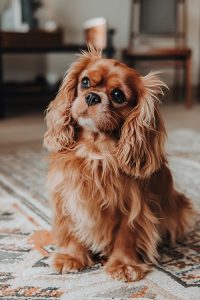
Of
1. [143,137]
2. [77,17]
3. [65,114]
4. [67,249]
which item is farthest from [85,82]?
[77,17]

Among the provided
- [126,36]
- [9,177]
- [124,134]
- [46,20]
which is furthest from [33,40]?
[124,134]

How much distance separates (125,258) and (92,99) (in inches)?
19.1

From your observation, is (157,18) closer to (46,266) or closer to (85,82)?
(85,82)

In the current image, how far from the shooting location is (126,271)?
4.88 ft

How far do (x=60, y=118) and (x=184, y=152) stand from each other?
5.49 feet

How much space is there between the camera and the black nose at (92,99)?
1.41 metres

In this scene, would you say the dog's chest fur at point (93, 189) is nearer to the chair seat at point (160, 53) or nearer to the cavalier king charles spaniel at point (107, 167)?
the cavalier king charles spaniel at point (107, 167)

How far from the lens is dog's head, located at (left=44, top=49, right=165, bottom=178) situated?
1.42 metres

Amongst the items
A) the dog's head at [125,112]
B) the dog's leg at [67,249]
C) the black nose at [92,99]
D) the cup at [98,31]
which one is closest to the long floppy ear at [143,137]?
the dog's head at [125,112]

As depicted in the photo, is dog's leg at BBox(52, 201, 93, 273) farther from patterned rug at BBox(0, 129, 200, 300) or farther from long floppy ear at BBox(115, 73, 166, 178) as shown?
long floppy ear at BBox(115, 73, 166, 178)

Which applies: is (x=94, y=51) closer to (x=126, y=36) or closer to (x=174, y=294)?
(x=174, y=294)

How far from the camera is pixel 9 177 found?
2535mm

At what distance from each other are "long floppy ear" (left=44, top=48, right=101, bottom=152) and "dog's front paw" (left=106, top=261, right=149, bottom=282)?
14.9 inches

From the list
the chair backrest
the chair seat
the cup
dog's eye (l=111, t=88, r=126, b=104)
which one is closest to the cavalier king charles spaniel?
dog's eye (l=111, t=88, r=126, b=104)
